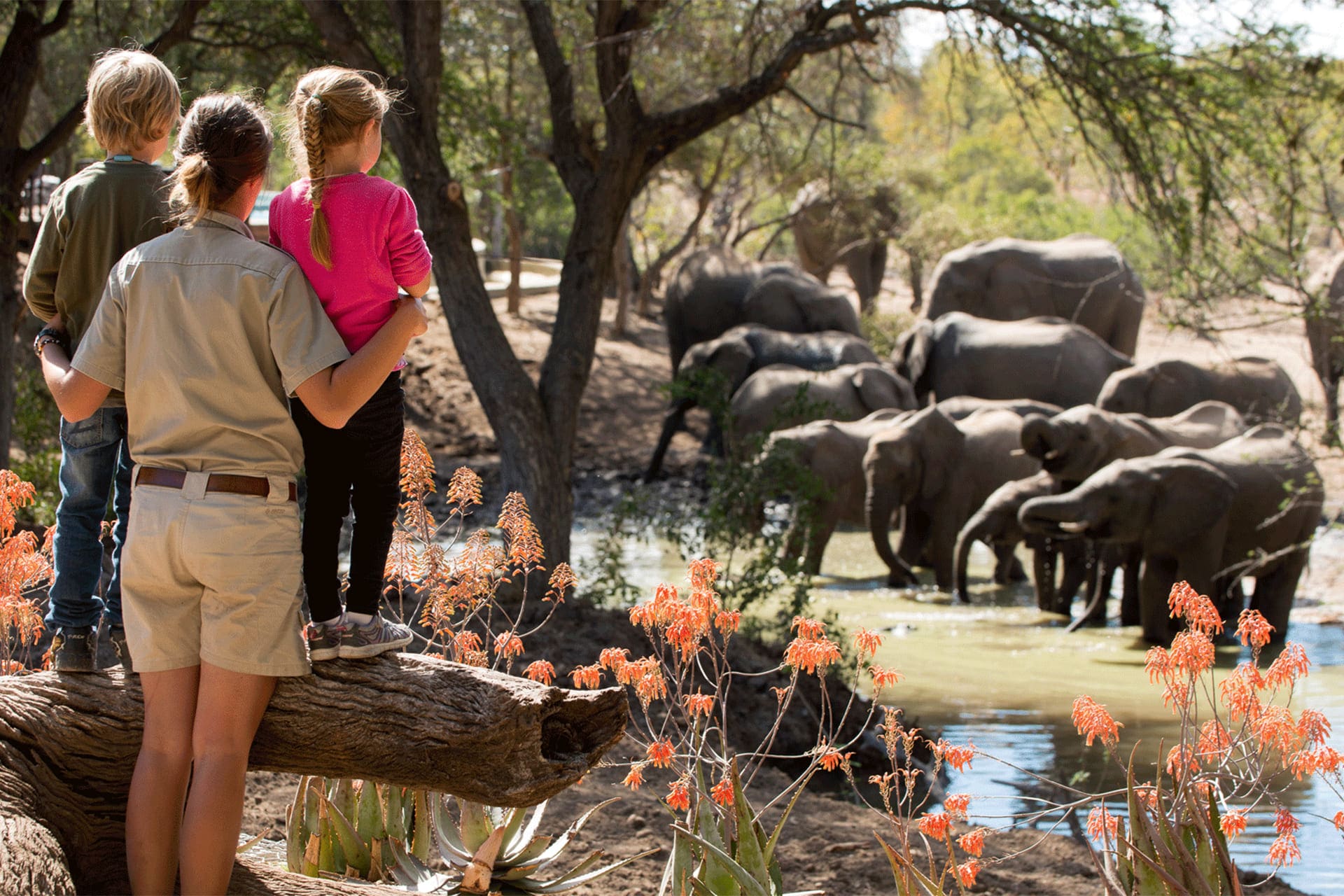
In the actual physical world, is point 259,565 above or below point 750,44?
below

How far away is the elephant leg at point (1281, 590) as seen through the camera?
11.5 metres

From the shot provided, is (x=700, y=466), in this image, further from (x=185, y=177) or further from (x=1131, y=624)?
(x=185, y=177)

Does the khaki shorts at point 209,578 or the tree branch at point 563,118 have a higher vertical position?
the tree branch at point 563,118

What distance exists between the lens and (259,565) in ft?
10.5

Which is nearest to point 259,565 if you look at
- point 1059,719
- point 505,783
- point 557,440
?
point 505,783

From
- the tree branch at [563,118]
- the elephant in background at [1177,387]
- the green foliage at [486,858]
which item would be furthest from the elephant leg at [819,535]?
the green foliage at [486,858]

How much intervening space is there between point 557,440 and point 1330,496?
11.4m

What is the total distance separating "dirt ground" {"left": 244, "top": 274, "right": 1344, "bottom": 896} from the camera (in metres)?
5.70

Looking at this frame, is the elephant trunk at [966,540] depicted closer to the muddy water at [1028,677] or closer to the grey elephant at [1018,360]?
the muddy water at [1028,677]

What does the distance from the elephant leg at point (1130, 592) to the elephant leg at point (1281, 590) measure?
94cm

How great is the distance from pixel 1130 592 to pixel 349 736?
31.9 feet

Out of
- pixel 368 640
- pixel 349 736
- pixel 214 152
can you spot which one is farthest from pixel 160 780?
pixel 214 152

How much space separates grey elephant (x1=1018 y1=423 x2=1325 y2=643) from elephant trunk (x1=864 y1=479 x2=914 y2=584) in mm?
2318

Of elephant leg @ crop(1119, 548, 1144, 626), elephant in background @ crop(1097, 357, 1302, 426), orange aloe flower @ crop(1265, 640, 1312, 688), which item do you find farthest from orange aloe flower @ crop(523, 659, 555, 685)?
elephant in background @ crop(1097, 357, 1302, 426)
